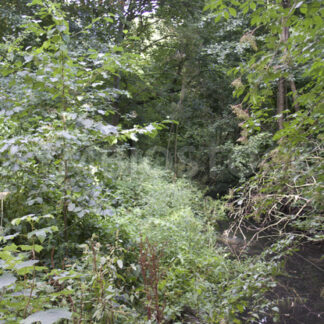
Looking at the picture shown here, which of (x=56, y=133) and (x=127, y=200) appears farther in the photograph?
(x=127, y=200)

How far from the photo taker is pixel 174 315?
2.42 meters

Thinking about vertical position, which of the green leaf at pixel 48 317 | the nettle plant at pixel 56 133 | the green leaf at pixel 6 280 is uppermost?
the nettle plant at pixel 56 133

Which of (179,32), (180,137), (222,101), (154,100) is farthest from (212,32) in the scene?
(180,137)

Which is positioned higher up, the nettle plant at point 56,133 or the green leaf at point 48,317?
the nettle plant at point 56,133

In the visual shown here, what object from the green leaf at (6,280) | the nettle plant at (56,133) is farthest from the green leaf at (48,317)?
the nettle plant at (56,133)

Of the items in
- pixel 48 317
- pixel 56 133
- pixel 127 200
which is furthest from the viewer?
pixel 127 200

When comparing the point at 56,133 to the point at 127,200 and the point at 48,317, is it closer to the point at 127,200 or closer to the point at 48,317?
the point at 48,317

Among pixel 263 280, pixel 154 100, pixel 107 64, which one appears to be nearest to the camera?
pixel 263 280

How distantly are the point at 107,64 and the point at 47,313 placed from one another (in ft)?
6.00

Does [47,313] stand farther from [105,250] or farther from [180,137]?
[180,137]

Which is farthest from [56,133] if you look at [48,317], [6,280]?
[48,317]

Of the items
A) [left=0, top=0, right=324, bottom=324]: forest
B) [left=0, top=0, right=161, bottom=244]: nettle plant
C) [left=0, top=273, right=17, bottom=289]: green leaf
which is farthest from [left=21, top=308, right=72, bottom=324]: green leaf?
[left=0, top=0, right=161, bottom=244]: nettle plant

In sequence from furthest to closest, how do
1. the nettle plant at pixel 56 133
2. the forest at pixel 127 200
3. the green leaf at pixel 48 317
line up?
the nettle plant at pixel 56 133, the forest at pixel 127 200, the green leaf at pixel 48 317

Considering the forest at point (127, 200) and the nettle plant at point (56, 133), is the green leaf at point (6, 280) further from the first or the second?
the nettle plant at point (56, 133)
